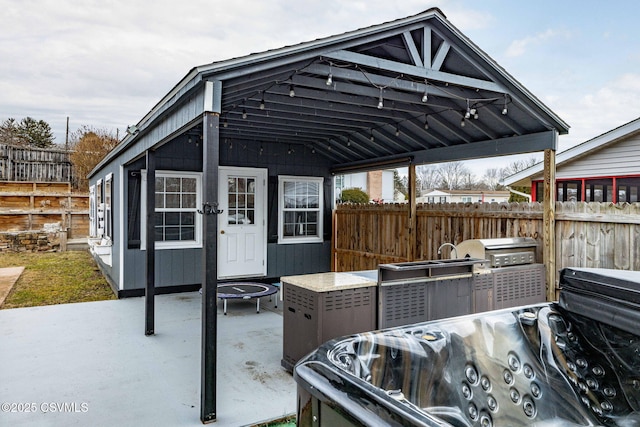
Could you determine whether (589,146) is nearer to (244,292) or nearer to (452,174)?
(244,292)

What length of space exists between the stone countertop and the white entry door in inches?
161

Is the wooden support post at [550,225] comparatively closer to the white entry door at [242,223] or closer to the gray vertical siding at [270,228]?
the gray vertical siding at [270,228]

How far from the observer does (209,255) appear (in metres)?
2.98

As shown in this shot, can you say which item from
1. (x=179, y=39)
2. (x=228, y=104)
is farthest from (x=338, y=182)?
(x=228, y=104)

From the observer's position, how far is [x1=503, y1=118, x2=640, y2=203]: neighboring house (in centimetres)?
802

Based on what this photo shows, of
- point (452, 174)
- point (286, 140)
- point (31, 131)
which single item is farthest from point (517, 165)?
point (31, 131)

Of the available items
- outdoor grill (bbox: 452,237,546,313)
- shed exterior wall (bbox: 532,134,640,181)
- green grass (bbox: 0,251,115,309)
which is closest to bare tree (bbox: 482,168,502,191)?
shed exterior wall (bbox: 532,134,640,181)

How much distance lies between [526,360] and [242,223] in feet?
19.8

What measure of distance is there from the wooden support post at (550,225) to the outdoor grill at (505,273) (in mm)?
82

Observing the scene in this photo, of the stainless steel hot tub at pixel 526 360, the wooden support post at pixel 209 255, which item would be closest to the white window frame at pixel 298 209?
the wooden support post at pixel 209 255

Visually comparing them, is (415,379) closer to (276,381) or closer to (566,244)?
(276,381)

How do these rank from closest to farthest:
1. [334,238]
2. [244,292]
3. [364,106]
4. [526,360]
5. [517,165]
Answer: [526,360], [364,106], [244,292], [334,238], [517,165]

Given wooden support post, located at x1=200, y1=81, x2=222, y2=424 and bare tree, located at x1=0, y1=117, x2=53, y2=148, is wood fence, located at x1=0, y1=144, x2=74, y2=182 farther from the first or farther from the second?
wooden support post, located at x1=200, y1=81, x2=222, y2=424

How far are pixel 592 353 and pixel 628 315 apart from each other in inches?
15.7
